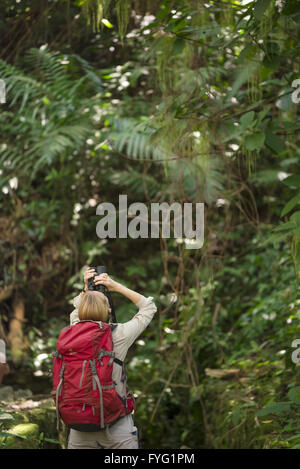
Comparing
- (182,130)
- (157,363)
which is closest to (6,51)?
(182,130)

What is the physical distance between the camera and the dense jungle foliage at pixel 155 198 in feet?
13.8

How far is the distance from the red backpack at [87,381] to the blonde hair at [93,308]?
38 millimetres

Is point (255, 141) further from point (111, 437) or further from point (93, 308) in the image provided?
point (111, 437)

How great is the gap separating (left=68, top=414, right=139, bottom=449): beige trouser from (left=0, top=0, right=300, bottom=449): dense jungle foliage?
1.36m

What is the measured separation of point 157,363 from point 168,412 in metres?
0.53

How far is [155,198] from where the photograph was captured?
6.09m

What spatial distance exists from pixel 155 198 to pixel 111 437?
3.97 m

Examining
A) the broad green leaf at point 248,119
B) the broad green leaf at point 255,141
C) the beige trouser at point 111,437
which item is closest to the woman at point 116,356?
the beige trouser at point 111,437

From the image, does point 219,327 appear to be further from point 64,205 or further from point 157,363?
point 64,205

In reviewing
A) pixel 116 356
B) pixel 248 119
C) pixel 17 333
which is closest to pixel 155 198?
pixel 17 333

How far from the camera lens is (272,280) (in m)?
6.17

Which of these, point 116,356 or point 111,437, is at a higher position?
point 116,356

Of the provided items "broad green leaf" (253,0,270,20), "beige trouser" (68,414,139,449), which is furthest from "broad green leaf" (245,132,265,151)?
"beige trouser" (68,414,139,449)

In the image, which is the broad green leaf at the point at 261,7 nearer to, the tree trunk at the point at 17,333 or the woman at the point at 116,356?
the woman at the point at 116,356
